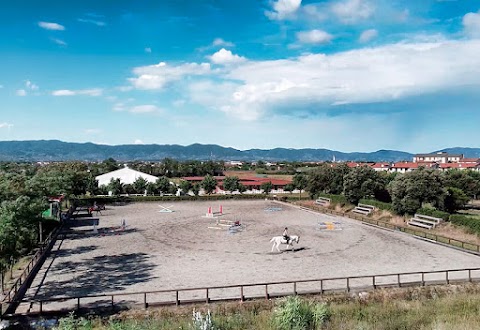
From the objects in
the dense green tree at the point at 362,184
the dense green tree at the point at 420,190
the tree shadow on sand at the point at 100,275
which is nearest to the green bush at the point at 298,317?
the tree shadow on sand at the point at 100,275

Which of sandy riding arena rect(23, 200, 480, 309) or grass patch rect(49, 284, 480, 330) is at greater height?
grass patch rect(49, 284, 480, 330)

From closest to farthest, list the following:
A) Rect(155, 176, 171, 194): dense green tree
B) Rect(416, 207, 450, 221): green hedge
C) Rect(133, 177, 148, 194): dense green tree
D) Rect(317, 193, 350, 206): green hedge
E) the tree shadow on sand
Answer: the tree shadow on sand → Rect(416, 207, 450, 221): green hedge → Rect(317, 193, 350, 206): green hedge → Rect(155, 176, 171, 194): dense green tree → Rect(133, 177, 148, 194): dense green tree

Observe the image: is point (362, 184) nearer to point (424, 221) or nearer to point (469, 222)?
point (424, 221)

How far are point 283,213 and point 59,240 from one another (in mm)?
24267

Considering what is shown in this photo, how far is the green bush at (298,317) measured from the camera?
39.2ft

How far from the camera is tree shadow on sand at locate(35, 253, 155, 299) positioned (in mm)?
17812

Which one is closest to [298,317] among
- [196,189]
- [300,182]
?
[196,189]

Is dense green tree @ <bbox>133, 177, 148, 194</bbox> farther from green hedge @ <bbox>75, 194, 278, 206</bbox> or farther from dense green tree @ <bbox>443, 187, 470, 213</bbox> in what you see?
dense green tree @ <bbox>443, 187, 470, 213</bbox>

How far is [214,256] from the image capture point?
79.9ft

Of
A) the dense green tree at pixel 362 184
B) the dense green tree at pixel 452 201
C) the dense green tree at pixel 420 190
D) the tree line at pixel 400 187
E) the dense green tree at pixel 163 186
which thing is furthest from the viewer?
the dense green tree at pixel 163 186

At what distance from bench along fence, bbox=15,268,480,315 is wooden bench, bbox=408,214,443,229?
1355 cm

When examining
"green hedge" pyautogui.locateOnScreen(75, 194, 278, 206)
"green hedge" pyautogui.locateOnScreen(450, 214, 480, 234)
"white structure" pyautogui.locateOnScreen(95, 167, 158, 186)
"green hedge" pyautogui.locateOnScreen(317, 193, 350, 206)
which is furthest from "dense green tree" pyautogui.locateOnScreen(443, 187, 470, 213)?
"white structure" pyautogui.locateOnScreen(95, 167, 158, 186)

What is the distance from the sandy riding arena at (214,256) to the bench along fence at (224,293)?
1.24 metres

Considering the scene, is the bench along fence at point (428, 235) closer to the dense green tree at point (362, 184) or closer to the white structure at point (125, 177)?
the dense green tree at point (362, 184)
